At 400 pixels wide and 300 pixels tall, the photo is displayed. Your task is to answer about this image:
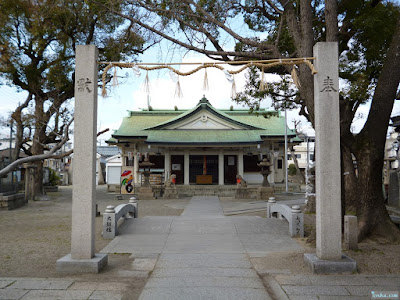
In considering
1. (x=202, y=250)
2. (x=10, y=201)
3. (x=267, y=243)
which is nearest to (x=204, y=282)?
(x=202, y=250)

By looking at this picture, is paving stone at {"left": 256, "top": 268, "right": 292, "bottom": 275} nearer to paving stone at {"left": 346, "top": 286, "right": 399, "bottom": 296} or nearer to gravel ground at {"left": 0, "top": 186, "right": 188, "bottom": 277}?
paving stone at {"left": 346, "top": 286, "right": 399, "bottom": 296}

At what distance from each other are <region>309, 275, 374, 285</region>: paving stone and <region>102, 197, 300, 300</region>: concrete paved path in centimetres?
93

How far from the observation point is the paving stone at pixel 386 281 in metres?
5.06

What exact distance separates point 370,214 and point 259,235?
2816mm

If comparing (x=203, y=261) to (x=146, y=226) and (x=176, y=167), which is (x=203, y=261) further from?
(x=176, y=167)

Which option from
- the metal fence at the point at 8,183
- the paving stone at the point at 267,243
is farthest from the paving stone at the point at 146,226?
the metal fence at the point at 8,183

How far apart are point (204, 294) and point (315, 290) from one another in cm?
165

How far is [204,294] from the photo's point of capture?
464cm

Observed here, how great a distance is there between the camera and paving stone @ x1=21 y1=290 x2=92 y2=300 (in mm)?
4527

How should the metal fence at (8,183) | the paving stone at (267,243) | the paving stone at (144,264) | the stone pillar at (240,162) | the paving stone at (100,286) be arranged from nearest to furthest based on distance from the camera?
the paving stone at (100,286)
the paving stone at (144,264)
the paving stone at (267,243)
the metal fence at (8,183)
the stone pillar at (240,162)

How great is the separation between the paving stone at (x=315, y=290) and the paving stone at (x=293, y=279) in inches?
6.4

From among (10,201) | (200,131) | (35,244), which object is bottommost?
(35,244)

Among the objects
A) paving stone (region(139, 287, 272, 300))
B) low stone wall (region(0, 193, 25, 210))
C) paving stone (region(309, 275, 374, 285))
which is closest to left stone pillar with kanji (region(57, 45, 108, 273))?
paving stone (region(139, 287, 272, 300))

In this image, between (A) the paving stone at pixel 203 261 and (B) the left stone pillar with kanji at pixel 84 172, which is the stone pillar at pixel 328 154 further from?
(B) the left stone pillar with kanji at pixel 84 172
